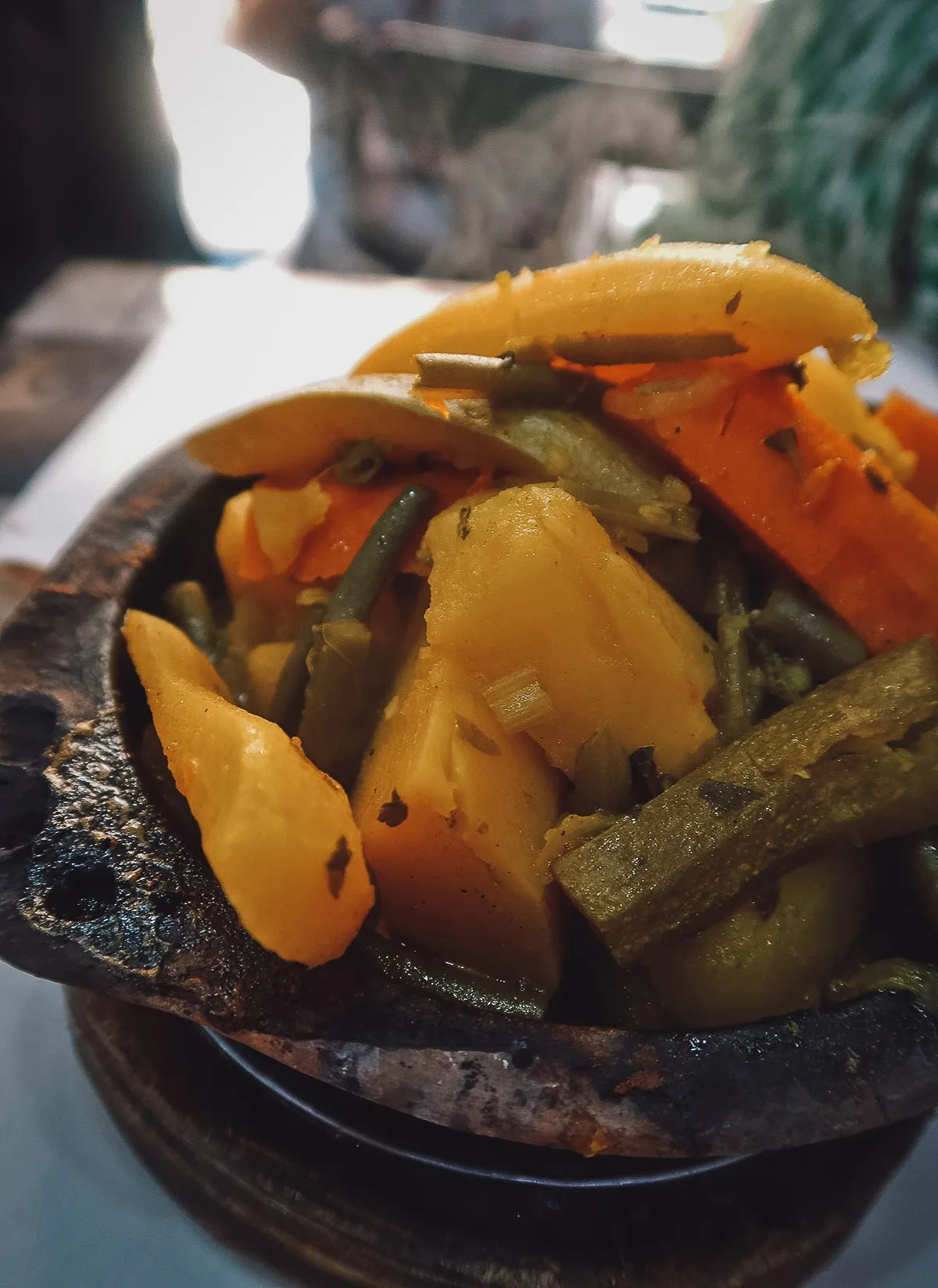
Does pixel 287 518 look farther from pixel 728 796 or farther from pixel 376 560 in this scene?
pixel 728 796

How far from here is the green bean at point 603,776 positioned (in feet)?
2.64

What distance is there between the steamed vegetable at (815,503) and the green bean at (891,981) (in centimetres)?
30

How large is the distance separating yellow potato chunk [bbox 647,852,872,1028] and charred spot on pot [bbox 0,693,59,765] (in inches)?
23.9

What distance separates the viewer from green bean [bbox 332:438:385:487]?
39.0 inches

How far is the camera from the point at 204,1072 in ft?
3.09

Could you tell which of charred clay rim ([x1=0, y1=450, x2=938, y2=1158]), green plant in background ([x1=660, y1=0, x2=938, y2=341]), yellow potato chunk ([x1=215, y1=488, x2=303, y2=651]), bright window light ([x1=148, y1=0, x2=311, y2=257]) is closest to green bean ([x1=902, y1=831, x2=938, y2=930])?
charred clay rim ([x1=0, y1=450, x2=938, y2=1158])

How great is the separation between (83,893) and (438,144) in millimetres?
4457

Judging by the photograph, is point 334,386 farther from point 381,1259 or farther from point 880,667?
point 381,1259

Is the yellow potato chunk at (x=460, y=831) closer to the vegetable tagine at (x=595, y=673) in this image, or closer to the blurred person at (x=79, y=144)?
the vegetable tagine at (x=595, y=673)

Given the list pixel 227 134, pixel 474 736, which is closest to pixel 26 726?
pixel 474 736

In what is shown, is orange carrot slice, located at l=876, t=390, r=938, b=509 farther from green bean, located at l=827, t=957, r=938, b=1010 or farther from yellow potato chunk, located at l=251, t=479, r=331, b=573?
yellow potato chunk, located at l=251, t=479, r=331, b=573

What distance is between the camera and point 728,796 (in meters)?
0.78

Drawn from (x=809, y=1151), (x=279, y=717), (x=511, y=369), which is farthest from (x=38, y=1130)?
(x=511, y=369)

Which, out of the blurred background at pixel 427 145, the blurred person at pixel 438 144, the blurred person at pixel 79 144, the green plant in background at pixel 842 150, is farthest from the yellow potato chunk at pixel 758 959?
the blurred person at pixel 438 144
